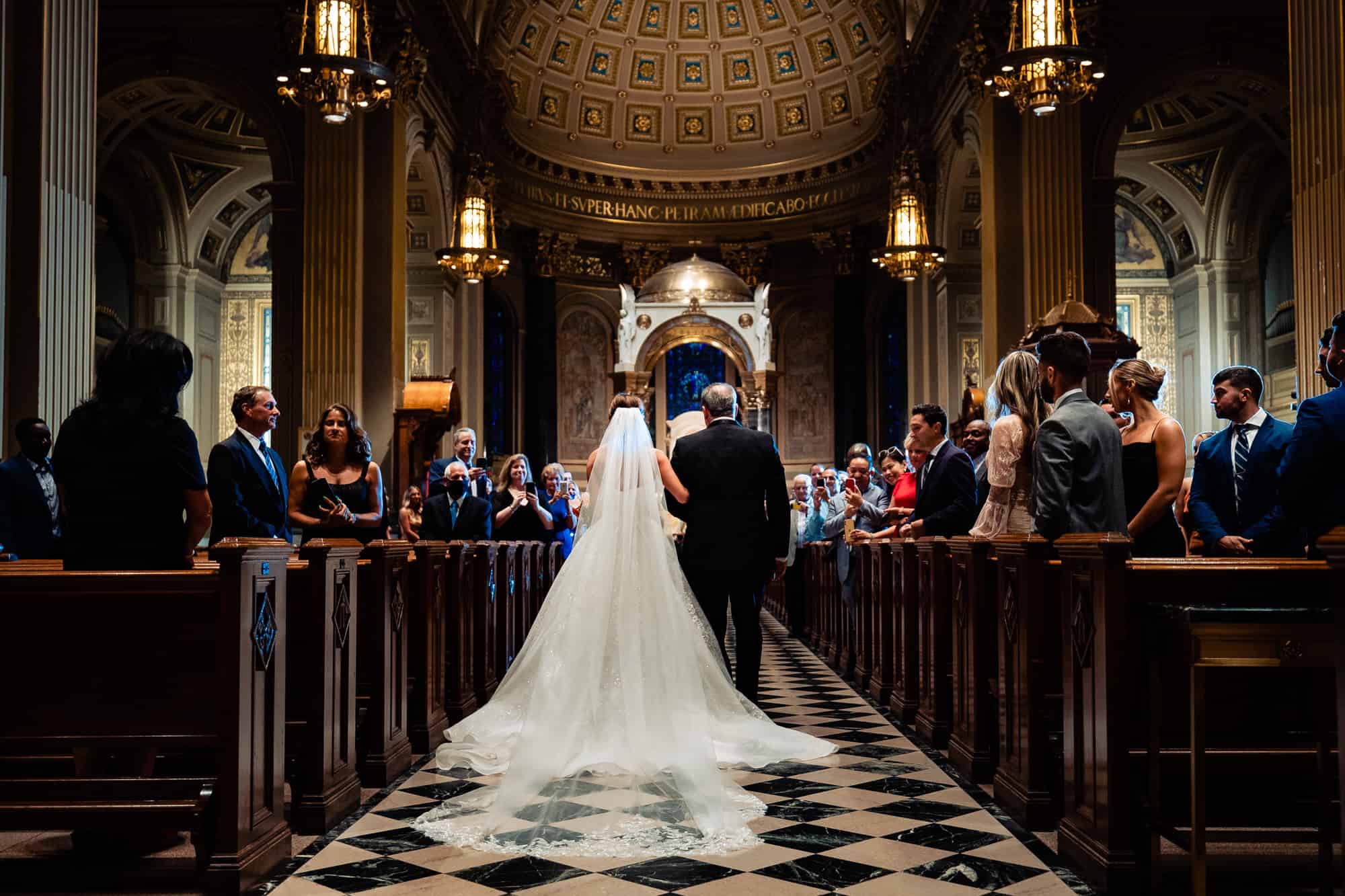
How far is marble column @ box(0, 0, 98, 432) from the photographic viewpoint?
7266 mm

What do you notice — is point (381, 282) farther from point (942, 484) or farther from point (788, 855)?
point (788, 855)

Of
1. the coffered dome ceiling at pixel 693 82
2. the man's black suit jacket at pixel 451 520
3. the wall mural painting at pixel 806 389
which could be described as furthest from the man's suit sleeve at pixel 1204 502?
the wall mural painting at pixel 806 389

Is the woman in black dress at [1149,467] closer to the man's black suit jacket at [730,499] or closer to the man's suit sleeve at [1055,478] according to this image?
the man's suit sleeve at [1055,478]

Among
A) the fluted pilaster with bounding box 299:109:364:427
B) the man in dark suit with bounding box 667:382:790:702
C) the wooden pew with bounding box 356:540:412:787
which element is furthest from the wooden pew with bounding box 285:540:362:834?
the fluted pilaster with bounding box 299:109:364:427

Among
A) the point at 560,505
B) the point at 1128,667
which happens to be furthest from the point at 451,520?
the point at 1128,667

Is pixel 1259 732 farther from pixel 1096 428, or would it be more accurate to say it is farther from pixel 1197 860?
pixel 1096 428

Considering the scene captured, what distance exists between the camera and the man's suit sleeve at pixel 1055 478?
4527 millimetres

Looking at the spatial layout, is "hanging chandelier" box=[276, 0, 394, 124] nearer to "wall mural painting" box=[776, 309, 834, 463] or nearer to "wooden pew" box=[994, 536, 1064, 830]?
"wooden pew" box=[994, 536, 1064, 830]

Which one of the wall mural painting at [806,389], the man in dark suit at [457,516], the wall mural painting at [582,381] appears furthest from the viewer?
the wall mural painting at [582,381]

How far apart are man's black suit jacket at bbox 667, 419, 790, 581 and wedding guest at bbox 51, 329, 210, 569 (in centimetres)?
282

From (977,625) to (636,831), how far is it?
6.17 ft

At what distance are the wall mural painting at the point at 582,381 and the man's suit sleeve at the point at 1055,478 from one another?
64.0 ft

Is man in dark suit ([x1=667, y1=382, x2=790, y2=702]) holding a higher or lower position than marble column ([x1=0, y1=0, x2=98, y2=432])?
lower

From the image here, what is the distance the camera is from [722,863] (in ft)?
13.1
